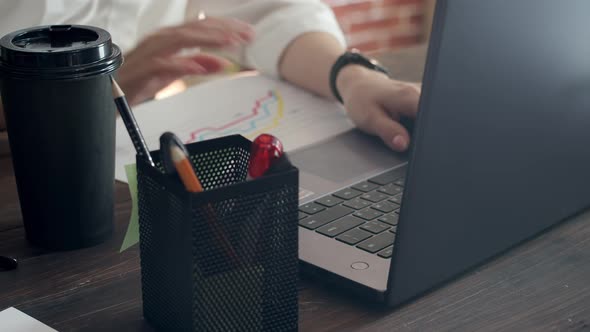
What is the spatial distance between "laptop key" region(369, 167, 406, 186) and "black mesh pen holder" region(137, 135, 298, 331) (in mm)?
307

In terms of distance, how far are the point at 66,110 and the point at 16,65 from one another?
0.18 feet

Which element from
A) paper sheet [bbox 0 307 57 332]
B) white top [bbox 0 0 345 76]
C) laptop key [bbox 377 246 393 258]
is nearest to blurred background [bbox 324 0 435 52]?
white top [bbox 0 0 345 76]

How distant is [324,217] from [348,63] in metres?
0.48

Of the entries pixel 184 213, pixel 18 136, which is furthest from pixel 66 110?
pixel 184 213

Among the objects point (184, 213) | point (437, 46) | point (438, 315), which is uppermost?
point (437, 46)

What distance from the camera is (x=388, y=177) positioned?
2.94 ft

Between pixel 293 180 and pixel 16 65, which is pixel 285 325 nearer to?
pixel 293 180

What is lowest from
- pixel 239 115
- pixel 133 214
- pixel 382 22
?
pixel 382 22

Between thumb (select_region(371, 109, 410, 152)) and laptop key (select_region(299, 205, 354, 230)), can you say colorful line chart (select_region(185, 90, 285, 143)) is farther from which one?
laptop key (select_region(299, 205, 354, 230))

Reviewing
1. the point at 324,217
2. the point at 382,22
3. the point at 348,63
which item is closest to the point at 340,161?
the point at 324,217

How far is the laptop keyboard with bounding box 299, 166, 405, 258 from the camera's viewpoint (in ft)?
2.41

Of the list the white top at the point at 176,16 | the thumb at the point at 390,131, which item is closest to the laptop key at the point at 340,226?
the thumb at the point at 390,131

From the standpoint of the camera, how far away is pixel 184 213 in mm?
534

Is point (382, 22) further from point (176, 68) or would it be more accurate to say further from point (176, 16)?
point (176, 68)
